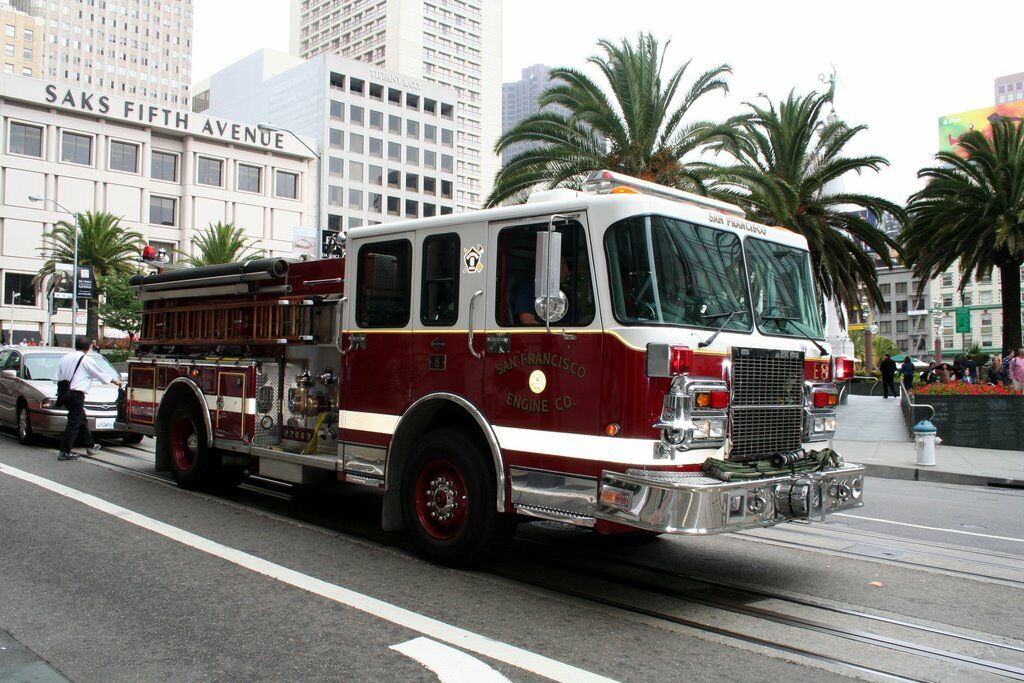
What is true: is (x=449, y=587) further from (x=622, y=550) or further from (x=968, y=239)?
(x=968, y=239)

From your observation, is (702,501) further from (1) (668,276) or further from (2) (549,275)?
(2) (549,275)

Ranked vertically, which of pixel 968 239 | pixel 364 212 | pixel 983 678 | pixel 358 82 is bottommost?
pixel 983 678

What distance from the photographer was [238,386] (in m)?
8.51

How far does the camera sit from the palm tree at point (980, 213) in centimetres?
2284

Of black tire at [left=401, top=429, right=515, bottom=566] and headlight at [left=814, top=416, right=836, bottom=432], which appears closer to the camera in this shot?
black tire at [left=401, top=429, right=515, bottom=566]

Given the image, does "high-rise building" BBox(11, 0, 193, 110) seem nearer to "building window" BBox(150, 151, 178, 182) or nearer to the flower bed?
"building window" BBox(150, 151, 178, 182)

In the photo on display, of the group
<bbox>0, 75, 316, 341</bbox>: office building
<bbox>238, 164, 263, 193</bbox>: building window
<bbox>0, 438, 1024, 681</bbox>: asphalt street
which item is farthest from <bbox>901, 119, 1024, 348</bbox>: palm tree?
<bbox>238, 164, 263, 193</bbox>: building window

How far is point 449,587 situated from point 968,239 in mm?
22756

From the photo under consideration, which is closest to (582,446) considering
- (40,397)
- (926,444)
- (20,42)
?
(926,444)

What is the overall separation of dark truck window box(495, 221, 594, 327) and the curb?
883 centimetres

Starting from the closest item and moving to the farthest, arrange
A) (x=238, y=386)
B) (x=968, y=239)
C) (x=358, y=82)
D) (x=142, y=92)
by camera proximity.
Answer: (x=238, y=386) → (x=968, y=239) → (x=358, y=82) → (x=142, y=92)


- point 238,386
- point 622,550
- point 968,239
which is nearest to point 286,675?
point 622,550

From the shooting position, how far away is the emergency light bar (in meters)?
5.87

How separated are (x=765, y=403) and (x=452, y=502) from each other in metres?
2.37
